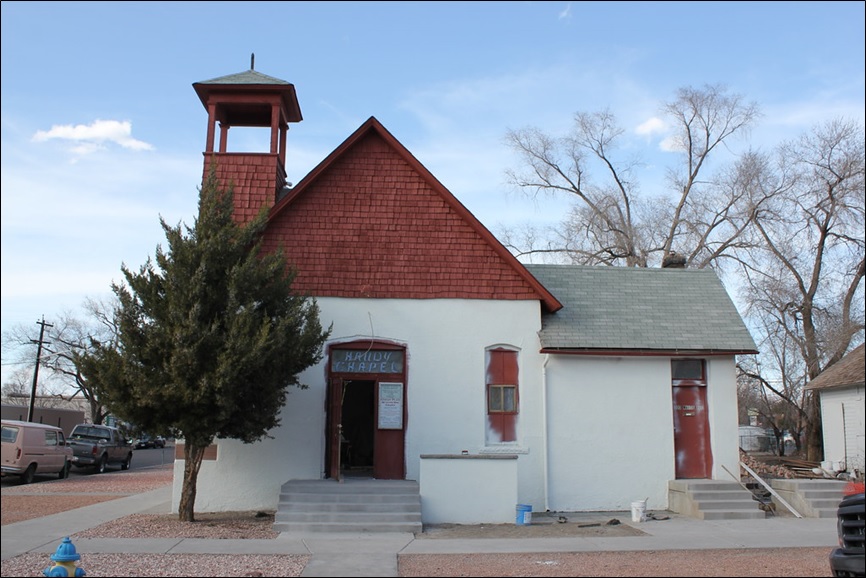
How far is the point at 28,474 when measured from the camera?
22953mm

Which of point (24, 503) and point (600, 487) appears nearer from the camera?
point (600, 487)

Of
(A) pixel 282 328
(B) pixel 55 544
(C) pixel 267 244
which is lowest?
(B) pixel 55 544

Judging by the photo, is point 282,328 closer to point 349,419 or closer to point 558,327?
point 558,327

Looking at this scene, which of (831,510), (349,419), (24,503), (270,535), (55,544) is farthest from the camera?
(349,419)

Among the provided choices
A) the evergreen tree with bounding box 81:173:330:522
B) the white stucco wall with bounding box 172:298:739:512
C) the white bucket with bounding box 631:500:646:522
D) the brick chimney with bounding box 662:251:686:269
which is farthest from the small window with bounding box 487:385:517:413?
the brick chimney with bounding box 662:251:686:269

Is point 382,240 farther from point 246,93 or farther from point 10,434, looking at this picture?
point 10,434

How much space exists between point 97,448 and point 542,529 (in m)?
21.4

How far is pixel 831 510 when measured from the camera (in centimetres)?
1452

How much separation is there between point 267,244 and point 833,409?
18.1 m

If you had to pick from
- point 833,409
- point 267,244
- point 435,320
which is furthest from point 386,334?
point 833,409

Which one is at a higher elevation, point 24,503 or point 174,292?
point 174,292

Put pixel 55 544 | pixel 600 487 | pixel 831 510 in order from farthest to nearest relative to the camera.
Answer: pixel 600 487 → pixel 831 510 → pixel 55 544

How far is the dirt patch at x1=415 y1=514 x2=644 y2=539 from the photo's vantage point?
1249cm

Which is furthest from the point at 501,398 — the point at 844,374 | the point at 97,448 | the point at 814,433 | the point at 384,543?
the point at 97,448
